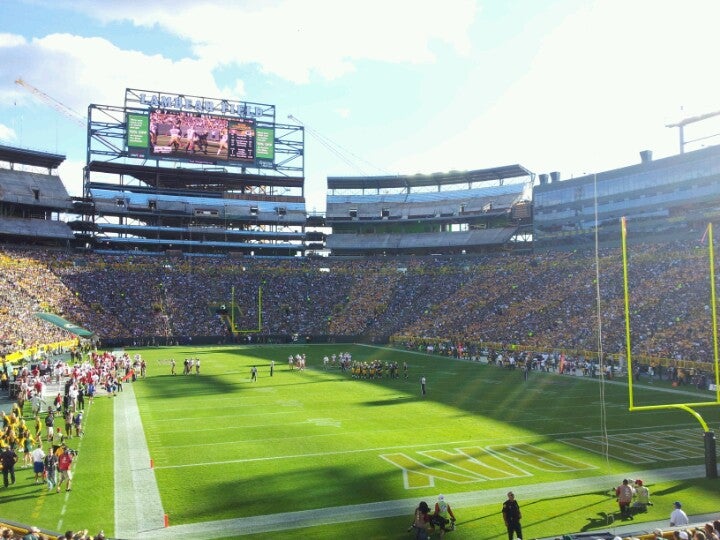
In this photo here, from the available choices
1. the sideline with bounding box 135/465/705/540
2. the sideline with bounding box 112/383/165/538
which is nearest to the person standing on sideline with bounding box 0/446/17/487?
the sideline with bounding box 112/383/165/538

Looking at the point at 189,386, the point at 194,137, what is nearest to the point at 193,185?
the point at 194,137

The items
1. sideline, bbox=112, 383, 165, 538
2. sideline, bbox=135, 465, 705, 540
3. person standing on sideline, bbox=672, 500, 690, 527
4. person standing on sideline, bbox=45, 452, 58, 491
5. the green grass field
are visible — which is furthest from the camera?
person standing on sideline, bbox=45, 452, 58, 491

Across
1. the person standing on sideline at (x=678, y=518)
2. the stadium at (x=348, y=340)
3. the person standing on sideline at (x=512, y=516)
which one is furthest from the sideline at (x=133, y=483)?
the person standing on sideline at (x=678, y=518)


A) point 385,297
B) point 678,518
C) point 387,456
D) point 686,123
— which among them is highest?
point 686,123

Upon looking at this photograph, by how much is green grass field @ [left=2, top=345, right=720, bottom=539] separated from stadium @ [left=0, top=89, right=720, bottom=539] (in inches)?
4.5

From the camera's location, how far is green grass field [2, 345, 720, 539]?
14.3 m

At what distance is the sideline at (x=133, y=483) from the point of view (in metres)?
13.6

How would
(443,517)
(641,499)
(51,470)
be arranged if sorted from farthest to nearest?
(51,470)
(641,499)
(443,517)

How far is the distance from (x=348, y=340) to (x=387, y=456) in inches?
1754

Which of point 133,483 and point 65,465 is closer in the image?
point 65,465

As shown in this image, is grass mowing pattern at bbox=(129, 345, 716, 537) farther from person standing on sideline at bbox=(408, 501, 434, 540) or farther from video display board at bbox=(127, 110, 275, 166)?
video display board at bbox=(127, 110, 275, 166)

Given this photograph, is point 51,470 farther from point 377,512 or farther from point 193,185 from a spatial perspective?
point 193,185

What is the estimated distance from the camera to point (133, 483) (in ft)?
54.0

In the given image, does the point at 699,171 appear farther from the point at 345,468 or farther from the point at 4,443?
the point at 4,443
